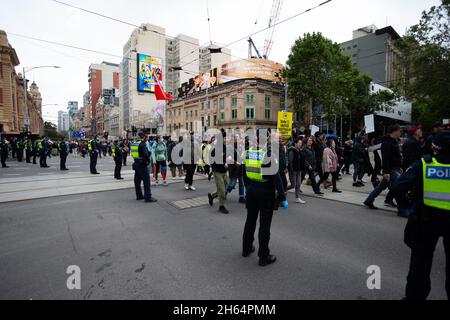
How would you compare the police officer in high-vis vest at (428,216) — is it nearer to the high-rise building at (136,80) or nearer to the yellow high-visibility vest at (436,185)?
the yellow high-visibility vest at (436,185)

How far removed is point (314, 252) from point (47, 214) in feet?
20.2

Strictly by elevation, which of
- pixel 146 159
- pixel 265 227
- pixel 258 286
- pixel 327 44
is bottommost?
pixel 258 286

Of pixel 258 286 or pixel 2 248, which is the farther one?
pixel 2 248

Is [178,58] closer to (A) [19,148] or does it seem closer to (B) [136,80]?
(B) [136,80]

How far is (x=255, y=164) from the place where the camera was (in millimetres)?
3609

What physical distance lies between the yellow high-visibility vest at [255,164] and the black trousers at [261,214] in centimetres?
17

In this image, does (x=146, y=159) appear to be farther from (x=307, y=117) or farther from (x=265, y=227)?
(x=307, y=117)

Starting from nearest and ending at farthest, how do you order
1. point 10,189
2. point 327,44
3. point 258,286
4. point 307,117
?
point 258,286
point 10,189
point 327,44
point 307,117

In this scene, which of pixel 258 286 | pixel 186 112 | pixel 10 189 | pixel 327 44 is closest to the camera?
pixel 258 286

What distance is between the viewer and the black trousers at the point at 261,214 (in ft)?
11.4

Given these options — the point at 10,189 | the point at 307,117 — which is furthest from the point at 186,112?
the point at 10,189

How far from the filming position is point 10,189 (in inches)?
347

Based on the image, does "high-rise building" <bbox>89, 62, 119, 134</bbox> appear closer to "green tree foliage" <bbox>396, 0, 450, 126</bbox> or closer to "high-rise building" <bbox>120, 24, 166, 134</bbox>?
"high-rise building" <bbox>120, 24, 166, 134</bbox>

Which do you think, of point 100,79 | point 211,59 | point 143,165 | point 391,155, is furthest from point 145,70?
point 100,79
